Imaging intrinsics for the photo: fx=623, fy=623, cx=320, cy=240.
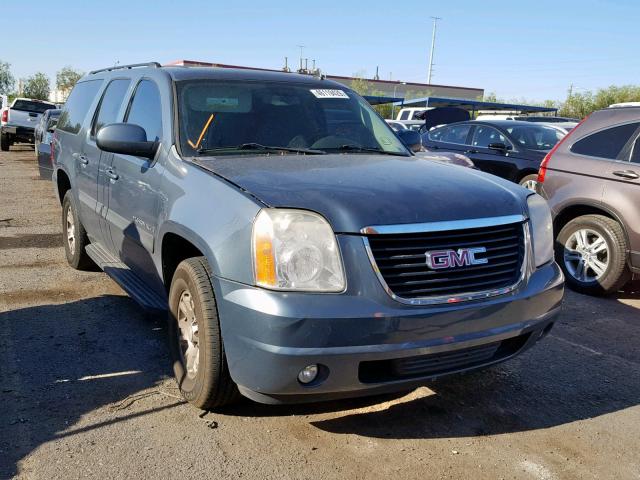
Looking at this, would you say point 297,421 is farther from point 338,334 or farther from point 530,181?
point 530,181

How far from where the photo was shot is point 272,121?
13.5 ft

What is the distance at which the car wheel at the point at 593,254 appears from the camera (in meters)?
5.66

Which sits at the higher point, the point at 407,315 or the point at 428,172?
the point at 428,172

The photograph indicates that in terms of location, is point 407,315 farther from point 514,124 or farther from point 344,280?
point 514,124

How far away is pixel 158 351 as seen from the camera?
4152 millimetres

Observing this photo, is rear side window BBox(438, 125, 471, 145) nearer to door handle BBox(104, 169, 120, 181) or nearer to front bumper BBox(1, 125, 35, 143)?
door handle BBox(104, 169, 120, 181)

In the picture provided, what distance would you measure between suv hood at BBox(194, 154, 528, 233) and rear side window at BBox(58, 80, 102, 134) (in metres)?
2.63

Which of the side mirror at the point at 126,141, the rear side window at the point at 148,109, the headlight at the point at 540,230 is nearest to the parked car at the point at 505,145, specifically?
the headlight at the point at 540,230

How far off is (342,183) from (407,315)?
78 cm

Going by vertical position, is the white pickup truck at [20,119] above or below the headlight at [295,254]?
below

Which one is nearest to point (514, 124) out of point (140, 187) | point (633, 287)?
point (633, 287)

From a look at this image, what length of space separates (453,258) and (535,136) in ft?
27.3

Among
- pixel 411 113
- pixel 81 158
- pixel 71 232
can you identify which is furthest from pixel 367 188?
pixel 411 113

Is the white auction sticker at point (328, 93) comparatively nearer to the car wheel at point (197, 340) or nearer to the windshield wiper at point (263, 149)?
the windshield wiper at point (263, 149)
